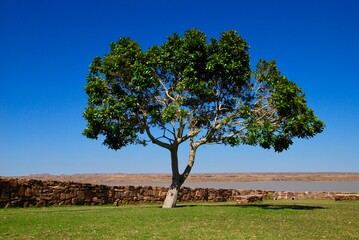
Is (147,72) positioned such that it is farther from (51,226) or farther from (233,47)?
(51,226)

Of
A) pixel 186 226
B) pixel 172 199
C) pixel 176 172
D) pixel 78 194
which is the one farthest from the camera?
pixel 78 194

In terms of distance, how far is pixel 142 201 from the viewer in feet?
105

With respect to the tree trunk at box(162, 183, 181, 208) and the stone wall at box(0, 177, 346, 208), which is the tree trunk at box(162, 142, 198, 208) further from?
the stone wall at box(0, 177, 346, 208)

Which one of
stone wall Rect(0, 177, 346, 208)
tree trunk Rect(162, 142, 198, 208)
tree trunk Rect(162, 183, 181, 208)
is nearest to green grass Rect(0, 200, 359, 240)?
tree trunk Rect(162, 183, 181, 208)

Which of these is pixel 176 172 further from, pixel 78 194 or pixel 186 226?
pixel 186 226

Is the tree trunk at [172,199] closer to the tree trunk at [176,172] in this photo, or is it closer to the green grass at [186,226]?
the tree trunk at [176,172]

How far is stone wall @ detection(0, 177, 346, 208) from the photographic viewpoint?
80.4ft

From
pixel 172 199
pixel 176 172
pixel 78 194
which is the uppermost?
pixel 176 172

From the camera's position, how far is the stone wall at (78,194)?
965 inches

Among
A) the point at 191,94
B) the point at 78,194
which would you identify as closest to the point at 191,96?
the point at 191,94

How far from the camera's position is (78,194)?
1109 inches

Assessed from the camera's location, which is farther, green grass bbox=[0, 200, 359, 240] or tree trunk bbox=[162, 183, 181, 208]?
tree trunk bbox=[162, 183, 181, 208]

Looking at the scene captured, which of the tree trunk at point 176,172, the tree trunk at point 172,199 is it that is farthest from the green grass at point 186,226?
the tree trunk at point 176,172

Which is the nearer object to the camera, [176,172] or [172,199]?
[172,199]
